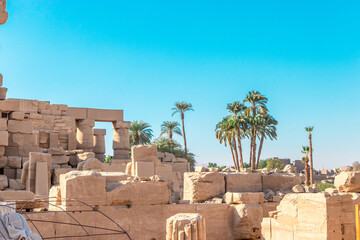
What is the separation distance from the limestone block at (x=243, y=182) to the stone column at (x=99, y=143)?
1431 cm

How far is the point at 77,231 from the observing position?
28.0ft

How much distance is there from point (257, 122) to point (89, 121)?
1482 centimetres

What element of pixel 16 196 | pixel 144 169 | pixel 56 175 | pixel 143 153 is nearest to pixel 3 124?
pixel 56 175

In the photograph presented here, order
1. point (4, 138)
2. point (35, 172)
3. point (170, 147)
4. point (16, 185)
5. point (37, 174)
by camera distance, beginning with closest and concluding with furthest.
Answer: point (37, 174), point (35, 172), point (16, 185), point (4, 138), point (170, 147)

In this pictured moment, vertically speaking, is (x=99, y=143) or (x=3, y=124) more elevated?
(x=3, y=124)

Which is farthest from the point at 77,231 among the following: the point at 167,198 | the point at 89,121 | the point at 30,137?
the point at 89,121

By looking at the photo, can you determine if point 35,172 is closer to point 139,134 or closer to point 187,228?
point 187,228

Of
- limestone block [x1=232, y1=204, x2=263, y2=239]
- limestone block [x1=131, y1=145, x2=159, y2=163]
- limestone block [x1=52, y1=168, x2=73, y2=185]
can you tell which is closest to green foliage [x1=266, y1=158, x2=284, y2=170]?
limestone block [x1=131, y1=145, x2=159, y2=163]

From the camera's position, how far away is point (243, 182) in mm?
11805

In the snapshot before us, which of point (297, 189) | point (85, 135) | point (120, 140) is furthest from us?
point (120, 140)

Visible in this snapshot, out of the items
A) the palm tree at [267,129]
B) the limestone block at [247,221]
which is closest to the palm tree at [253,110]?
the palm tree at [267,129]

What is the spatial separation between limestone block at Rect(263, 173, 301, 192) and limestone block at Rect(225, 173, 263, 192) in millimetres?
209

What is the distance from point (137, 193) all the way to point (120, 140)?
17.2 metres

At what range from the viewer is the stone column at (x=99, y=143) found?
83.8ft
